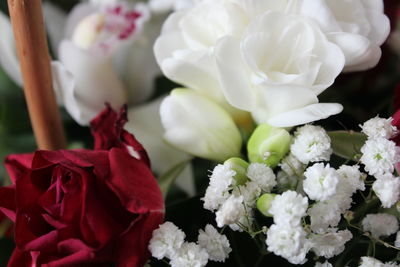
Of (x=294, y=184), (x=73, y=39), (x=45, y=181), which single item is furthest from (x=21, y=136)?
(x=294, y=184)

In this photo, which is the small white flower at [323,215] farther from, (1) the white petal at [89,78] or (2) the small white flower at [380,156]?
(1) the white petal at [89,78]

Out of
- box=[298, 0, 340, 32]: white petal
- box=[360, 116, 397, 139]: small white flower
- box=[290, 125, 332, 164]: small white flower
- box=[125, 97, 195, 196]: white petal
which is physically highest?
box=[298, 0, 340, 32]: white petal

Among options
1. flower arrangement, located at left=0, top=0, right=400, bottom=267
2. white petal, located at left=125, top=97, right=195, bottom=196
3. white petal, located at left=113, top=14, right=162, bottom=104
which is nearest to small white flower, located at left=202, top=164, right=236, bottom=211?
flower arrangement, located at left=0, top=0, right=400, bottom=267

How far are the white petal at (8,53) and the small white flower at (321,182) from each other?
1.27 feet

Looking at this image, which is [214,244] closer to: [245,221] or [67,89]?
[245,221]

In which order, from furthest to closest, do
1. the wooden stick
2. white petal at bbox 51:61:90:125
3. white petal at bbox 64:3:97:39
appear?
white petal at bbox 64:3:97:39 < white petal at bbox 51:61:90:125 < the wooden stick

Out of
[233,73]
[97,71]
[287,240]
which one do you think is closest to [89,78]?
[97,71]

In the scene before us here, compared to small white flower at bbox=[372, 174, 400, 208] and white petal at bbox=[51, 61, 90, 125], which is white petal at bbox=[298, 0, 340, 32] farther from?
white petal at bbox=[51, 61, 90, 125]

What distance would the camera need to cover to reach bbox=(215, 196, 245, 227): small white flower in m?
0.38

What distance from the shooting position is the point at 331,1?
0.46m

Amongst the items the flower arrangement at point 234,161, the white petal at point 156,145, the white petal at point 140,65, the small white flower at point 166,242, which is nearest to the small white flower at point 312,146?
the flower arrangement at point 234,161

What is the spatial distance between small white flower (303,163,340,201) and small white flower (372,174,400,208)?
4 centimetres

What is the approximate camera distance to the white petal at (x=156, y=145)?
63 cm

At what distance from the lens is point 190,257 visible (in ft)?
1.30
